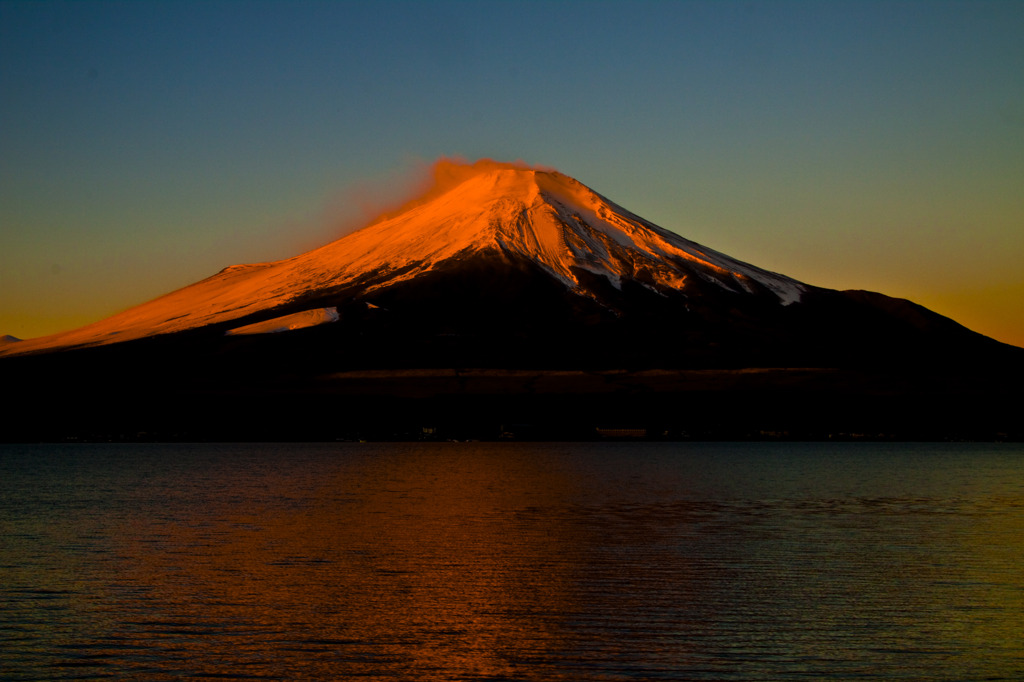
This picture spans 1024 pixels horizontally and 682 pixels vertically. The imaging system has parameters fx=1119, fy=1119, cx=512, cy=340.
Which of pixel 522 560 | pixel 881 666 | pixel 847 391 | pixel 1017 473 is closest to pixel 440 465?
pixel 1017 473

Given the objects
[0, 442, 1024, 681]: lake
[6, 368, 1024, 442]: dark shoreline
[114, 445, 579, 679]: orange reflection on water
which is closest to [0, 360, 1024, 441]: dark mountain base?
[6, 368, 1024, 442]: dark shoreline

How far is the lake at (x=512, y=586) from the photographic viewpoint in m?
22.1

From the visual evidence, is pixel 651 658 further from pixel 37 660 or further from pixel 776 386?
pixel 776 386

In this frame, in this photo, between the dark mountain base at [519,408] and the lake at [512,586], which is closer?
the lake at [512,586]

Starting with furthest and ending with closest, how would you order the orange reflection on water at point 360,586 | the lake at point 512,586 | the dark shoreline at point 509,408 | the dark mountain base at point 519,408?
1. the dark mountain base at point 519,408
2. the dark shoreline at point 509,408
3. the orange reflection on water at point 360,586
4. the lake at point 512,586

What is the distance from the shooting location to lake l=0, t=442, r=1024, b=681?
2208cm

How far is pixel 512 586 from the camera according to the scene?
31.6m

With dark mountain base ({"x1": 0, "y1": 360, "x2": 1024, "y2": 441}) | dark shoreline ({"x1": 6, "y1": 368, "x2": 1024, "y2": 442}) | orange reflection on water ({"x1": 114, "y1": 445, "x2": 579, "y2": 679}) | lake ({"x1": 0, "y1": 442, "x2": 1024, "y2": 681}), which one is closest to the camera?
lake ({"x1": 0, "y1": 442, "x2": 1024, "y2": 681})

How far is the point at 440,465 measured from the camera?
354 feet

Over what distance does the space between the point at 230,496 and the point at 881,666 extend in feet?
168

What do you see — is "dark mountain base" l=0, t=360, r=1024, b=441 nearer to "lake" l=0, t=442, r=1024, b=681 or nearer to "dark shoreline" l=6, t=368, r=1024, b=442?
"dark shoreline" l=6, t=368, r=1024, b=442

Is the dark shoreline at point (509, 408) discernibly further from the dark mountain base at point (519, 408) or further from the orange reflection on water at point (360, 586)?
the orange reflection on water at point (360, 586)

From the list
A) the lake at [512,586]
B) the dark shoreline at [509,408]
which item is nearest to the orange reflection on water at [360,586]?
the lake at [512,586]

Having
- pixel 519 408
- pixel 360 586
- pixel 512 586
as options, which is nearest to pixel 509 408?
pixel 519 408
